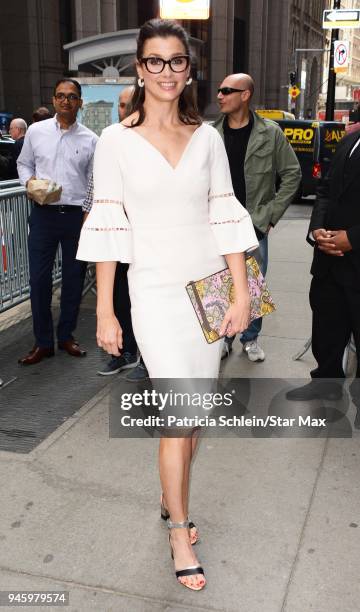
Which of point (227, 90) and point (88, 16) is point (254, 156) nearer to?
point (227, 90)

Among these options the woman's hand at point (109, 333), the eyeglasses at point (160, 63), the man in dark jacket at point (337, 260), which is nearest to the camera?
the eyeglasses at point (160, 63)

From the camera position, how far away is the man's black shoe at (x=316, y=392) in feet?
14.4

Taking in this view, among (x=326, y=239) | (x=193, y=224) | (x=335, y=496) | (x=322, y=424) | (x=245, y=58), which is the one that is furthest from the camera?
(x=245, y=58)

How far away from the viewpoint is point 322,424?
164 inches

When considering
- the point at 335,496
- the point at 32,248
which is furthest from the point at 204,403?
the point at 32,248

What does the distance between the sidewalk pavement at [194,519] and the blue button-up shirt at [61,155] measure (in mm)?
1832

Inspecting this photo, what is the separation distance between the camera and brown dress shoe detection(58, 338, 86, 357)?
5.40 m

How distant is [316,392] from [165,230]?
2339mm

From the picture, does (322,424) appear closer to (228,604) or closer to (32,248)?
(228,604)

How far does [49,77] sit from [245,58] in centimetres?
2793

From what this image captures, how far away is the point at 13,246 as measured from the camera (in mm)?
5699

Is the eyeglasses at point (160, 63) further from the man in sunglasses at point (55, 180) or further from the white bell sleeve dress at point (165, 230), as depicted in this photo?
the man in sunglasses at point (55, 180)

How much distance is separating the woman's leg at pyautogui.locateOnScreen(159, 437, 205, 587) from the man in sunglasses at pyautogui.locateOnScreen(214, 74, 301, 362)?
2.54 meters

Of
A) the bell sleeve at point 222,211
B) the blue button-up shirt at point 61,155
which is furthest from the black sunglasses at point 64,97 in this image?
the bell sleeve at point 222,211
